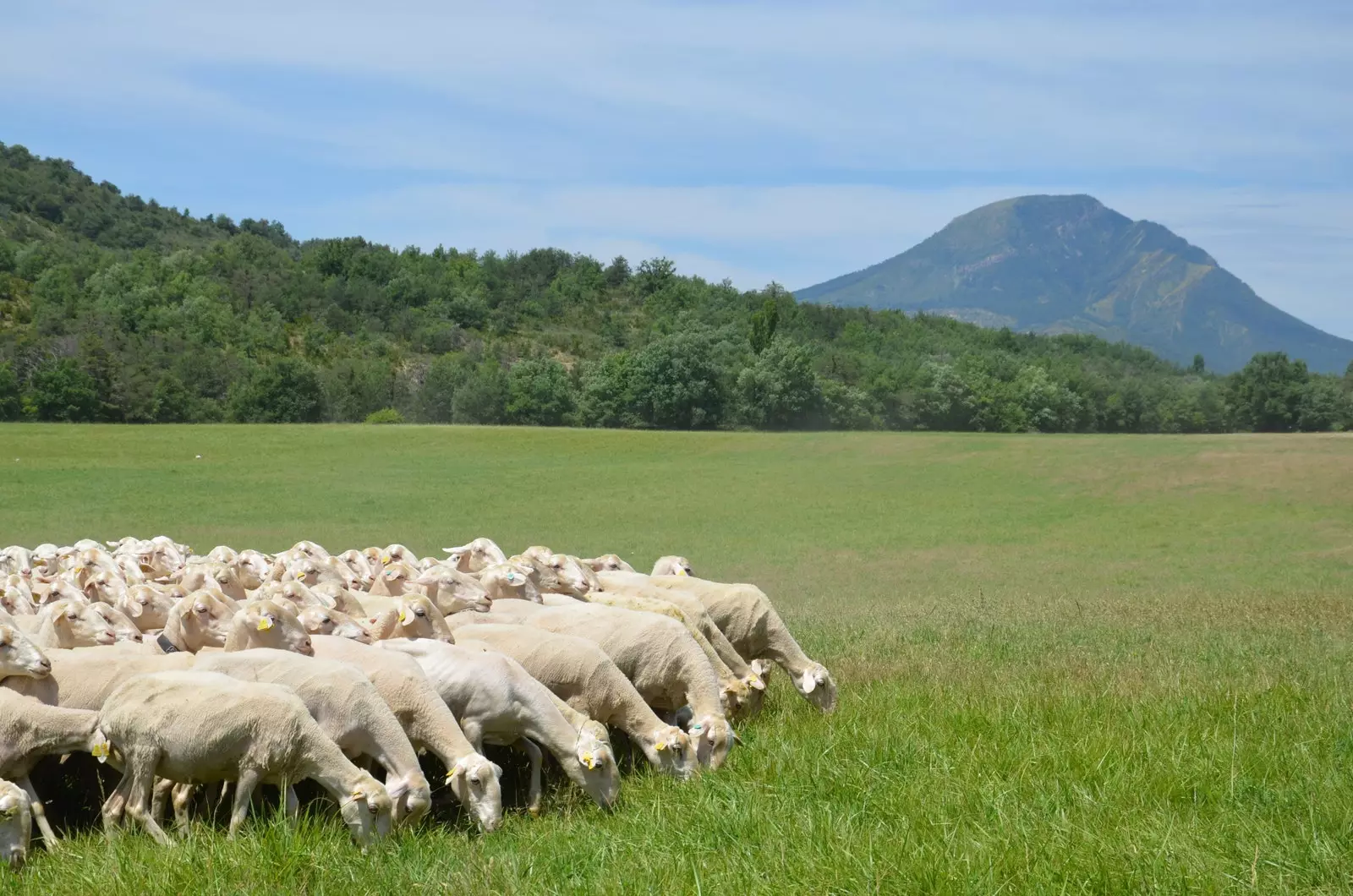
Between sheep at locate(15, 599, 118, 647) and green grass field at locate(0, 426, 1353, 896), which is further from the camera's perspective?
sheep at locate(15, 599, 118, 647)

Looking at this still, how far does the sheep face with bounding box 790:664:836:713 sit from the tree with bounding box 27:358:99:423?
58.9 m

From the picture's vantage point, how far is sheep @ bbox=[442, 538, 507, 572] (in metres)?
12.3

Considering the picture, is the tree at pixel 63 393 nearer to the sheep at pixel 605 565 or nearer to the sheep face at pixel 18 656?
the sheep at pixel 605 565

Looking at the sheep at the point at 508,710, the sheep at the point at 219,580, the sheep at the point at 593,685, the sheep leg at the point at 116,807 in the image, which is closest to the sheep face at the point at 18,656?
the sheep leg at the point at 116,807

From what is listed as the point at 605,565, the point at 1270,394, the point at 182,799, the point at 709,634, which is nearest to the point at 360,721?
the point at 182,799

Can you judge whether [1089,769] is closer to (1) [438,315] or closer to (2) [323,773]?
(2) [323,773]

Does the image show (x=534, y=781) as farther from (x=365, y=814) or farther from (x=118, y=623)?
(x=118, y=623)

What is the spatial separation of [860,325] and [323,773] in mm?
105900

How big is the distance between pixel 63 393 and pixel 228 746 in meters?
60.6

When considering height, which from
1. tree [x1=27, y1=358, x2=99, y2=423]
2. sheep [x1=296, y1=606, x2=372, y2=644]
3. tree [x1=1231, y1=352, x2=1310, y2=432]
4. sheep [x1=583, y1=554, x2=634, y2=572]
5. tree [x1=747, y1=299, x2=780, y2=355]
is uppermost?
tree [x1=747, y1=299, x2=780, y2=355]

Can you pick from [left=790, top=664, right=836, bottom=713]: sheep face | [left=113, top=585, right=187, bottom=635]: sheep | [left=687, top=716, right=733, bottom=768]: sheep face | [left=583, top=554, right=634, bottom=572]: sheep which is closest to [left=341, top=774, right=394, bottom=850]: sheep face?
[left=687, top=716, right=733, bottom=768]: sheep face

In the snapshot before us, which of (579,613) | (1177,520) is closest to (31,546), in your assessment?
(579,613)

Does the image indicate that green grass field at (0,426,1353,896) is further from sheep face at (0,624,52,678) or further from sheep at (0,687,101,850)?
sheep face at (0,624,52,678)

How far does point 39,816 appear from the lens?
22.6 ft
